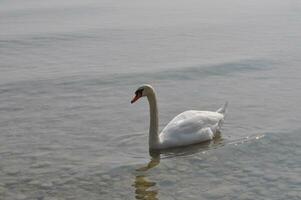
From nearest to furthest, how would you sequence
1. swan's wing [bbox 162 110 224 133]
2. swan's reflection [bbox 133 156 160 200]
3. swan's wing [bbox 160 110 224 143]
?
swan's reflection [bbox 133 156 160 200] < swan's wing [bbox 160 110 224 143] < swan's wing [bbox 162 110 224 133]

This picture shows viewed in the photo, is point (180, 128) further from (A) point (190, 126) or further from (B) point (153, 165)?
(B) point (153, 165)

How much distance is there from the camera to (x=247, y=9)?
1216 inches

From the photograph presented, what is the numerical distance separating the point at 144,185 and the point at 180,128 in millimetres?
2197

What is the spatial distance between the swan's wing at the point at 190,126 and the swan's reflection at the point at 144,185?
100cm

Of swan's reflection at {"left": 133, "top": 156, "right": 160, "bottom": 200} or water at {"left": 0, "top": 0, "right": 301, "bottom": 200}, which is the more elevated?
water at {"left": 0, "top": 0, "right": 301, "bottom": 200}

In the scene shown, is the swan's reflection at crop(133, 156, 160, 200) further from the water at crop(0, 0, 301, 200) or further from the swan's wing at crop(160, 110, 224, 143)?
the swan's wing at crop(160, 110, 224, 143)

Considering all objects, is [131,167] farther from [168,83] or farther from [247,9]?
[247,9]

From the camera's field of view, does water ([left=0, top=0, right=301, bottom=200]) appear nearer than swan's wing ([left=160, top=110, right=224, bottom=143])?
Yes

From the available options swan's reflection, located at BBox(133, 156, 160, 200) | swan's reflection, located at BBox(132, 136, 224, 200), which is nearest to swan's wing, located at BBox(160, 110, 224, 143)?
swan's reflection, located at BBox(132, 136, 224, 200)

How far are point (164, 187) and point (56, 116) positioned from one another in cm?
445

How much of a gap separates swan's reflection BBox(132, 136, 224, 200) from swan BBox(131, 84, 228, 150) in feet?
0.37

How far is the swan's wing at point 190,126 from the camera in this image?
36.4 ft

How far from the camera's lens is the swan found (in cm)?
1095

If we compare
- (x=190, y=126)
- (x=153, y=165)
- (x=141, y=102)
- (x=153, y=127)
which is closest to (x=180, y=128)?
(x=190, y=126)
